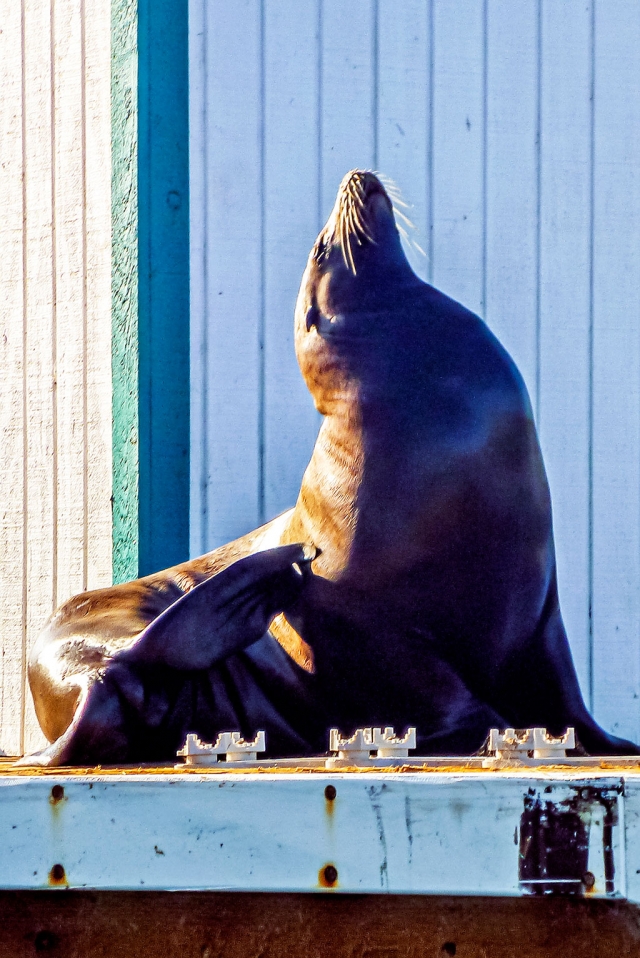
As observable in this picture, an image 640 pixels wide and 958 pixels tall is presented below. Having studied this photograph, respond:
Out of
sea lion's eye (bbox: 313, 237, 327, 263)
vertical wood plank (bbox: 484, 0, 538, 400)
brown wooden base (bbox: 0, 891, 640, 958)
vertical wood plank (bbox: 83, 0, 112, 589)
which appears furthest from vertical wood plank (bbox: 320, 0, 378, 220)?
brown wooden base (bbox: 0, 891, 640, 958)

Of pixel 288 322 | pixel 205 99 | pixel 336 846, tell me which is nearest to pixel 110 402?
pixel 288 322

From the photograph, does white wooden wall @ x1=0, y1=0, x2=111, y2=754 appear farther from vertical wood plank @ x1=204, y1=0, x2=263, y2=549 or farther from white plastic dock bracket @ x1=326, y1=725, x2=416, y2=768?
white plastic dock bracket @ x1=326, y1=725, x2=416, y2=768

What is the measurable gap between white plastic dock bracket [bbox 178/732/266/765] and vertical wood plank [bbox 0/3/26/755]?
2625 millimetres

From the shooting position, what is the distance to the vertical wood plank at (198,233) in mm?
4672

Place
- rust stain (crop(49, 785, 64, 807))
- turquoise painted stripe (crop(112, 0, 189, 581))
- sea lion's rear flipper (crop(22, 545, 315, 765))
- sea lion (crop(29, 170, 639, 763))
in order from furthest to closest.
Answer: turquoise painted stripe (crop(112, 0, 189, 581)), sea lion (crop(29, 170, 639, 763)), sea lion's rear flipper (crop(22, 545, 315, 765)), rust stain (crop(49, 785, 64, 807))

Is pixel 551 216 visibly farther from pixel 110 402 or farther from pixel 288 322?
pixel 110 402

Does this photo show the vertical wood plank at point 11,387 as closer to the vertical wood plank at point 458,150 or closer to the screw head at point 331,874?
the vertical wood plank at point 458,150

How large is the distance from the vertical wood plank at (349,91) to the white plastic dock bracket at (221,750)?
2.64 m

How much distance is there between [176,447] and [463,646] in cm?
171

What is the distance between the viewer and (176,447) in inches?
184

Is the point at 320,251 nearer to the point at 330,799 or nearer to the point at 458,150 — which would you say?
the point at 458,150

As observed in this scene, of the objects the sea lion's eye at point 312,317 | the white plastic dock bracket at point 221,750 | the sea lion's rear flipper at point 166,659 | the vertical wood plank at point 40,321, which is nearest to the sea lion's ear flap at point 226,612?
the sea lion's rear flipper at point 166,659

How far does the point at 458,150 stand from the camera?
479 centimetres

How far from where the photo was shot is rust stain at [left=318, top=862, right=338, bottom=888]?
1.94 meters
